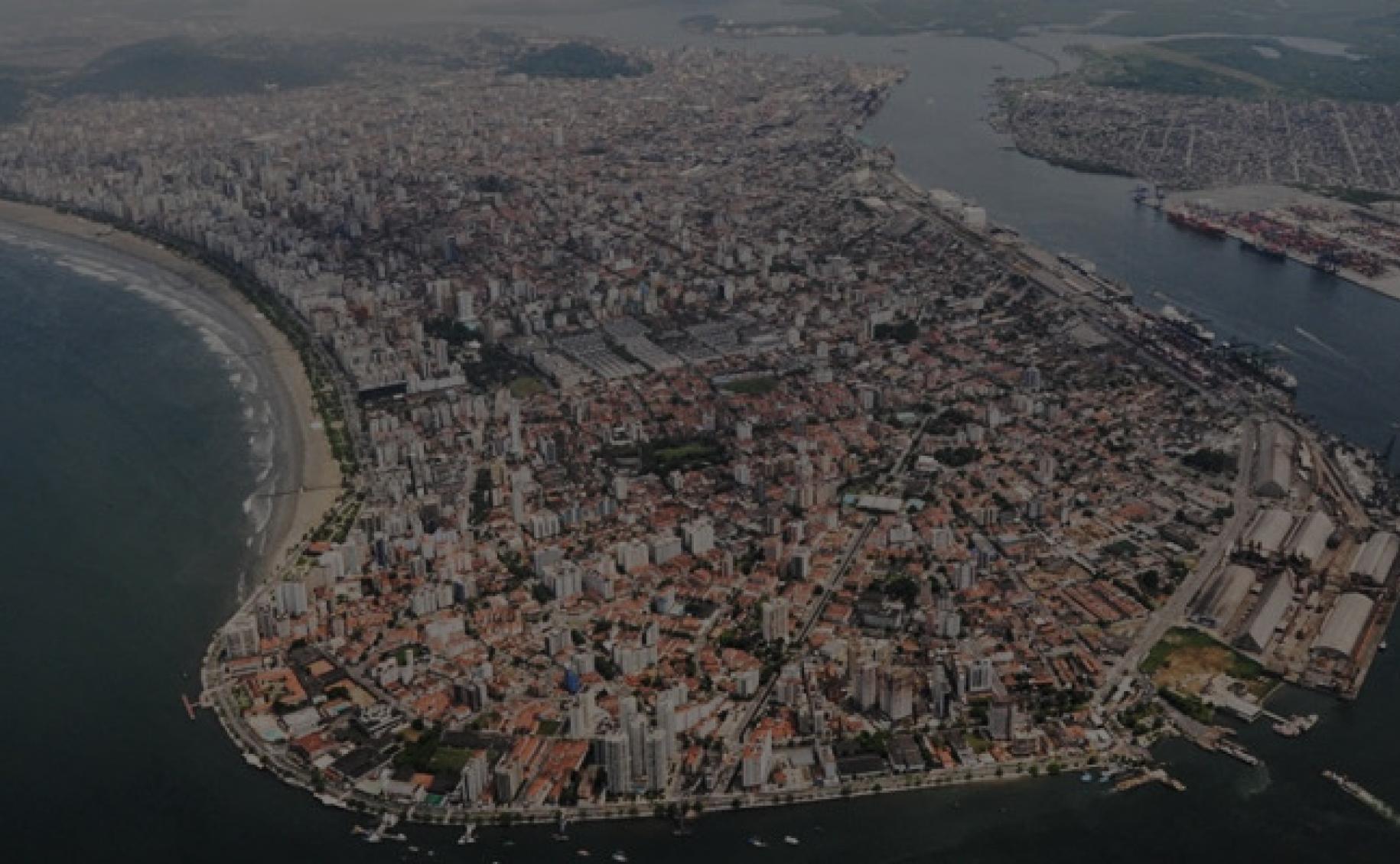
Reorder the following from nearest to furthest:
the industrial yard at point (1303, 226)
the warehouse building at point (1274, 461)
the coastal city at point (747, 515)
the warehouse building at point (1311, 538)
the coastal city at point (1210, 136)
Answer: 1. the coastal city at point (747, 515)
2. the warehouse building at point (1311, 538)
3. the warehouse building at point (1274, 461)
4. the industrial yard at point (1303, 226)
5. the coastal city at point (1210, 136)

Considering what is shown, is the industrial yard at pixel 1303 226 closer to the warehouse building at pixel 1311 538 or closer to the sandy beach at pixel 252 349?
the warehouse building at pixel 1311 538

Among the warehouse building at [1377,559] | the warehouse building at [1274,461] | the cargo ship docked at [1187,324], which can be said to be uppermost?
the cargo ship docked at [1187,324]

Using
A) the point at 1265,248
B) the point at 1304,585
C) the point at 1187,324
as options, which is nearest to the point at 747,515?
the point at 1304,585

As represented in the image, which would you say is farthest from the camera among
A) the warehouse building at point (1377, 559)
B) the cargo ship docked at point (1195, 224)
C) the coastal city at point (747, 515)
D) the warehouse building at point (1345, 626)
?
the cargo ship docked at point (1195, 224)

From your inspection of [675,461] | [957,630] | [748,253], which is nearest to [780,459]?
[675,461]

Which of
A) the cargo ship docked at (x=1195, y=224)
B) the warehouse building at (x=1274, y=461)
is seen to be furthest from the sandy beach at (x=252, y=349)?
the cargo ship docked at (x=1195, y=224)

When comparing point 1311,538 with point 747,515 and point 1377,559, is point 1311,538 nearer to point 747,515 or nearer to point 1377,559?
point 1377,559

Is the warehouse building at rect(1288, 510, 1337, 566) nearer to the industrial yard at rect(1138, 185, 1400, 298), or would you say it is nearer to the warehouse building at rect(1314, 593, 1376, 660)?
the warehouse building at rect(1314, 593, 1376, 660)

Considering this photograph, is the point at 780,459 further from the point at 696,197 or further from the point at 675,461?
the point at 696,197
